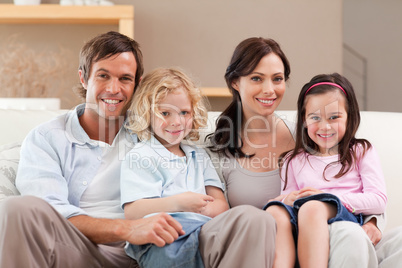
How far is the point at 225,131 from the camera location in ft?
6.88

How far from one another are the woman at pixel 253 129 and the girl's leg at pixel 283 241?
352 mm

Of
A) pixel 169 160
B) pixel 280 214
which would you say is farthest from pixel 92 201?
pixel 280 214

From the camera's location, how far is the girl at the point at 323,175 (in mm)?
1501

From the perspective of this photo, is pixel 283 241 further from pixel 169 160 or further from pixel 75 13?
pixel 75 13

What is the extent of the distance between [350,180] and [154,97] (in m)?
0.75

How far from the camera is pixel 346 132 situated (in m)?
1.88

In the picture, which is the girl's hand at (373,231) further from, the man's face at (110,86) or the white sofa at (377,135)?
the man's face at (110,86)

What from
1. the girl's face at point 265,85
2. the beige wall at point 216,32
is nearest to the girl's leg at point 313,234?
the girl's face at point 265,85

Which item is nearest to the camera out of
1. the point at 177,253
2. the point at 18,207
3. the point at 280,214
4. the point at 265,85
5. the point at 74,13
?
the point at 18,207

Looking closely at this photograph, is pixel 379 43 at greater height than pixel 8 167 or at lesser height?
greater

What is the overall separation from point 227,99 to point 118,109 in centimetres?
267

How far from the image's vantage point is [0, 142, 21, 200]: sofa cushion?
1.74 m

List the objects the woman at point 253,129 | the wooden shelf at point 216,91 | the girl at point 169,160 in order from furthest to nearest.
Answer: the wooden shelf at point 216,91 → the woman at point 253,129 → the girl at point 169,160

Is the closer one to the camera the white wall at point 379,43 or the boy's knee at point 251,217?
the boy's knee at point 251,217
